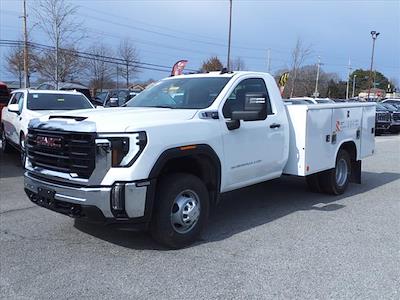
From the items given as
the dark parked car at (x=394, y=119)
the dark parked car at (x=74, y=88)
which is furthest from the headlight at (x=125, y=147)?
the dark parked car at (x=394, y=119)

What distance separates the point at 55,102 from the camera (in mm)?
11438

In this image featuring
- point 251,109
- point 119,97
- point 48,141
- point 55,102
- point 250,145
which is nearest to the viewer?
point 48,141

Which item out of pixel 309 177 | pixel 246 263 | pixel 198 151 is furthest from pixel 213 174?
pixel 309 177

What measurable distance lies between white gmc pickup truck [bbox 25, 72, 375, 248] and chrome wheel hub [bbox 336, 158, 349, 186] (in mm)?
1068

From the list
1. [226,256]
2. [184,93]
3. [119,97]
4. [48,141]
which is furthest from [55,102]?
[119,97]

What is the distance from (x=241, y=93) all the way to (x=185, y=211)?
1900 millimetres

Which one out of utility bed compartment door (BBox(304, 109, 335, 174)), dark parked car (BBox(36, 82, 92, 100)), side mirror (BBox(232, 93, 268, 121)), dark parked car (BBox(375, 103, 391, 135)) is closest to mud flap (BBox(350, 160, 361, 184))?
utility bed compartment door (BBox(304, 109, 335, 174))

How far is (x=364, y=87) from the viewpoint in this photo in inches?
4722

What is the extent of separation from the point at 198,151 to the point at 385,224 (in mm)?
2875

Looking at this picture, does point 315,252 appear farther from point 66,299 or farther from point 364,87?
point 364,87

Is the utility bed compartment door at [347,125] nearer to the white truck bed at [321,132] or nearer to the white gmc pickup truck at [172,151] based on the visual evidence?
the white truck bed at [321,132]

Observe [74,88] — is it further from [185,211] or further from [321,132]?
[185,211]

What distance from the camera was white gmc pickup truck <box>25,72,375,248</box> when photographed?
480cm

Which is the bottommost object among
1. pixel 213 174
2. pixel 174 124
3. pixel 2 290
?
pixel 2 290
